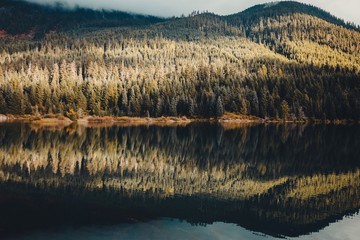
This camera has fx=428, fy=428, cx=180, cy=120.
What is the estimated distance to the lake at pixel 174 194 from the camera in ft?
98.3

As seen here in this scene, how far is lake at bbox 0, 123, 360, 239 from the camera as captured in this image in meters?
30.0

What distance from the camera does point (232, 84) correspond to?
627 ft

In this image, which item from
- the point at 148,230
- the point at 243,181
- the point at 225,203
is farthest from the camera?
Result: the point at 243,181

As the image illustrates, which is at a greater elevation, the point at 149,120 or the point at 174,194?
the point at 174,194

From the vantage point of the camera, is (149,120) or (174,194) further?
(149,120)

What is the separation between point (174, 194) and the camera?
40.6 metres

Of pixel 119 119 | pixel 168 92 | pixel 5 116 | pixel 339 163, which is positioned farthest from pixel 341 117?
pixel 5 116

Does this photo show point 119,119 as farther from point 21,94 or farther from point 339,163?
point 339,163

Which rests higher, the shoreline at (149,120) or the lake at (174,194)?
the lake at (174,194)

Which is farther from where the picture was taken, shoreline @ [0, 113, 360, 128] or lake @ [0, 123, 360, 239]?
shoreline @ [0, 113, 360, 128]

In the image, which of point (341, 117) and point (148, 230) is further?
point (341, 117)

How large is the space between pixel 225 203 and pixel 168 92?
14158 centimetres

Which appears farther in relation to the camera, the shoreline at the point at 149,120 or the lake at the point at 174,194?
the shoreline at the point at 149,120

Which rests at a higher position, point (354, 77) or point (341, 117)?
→ point (354, 77)
